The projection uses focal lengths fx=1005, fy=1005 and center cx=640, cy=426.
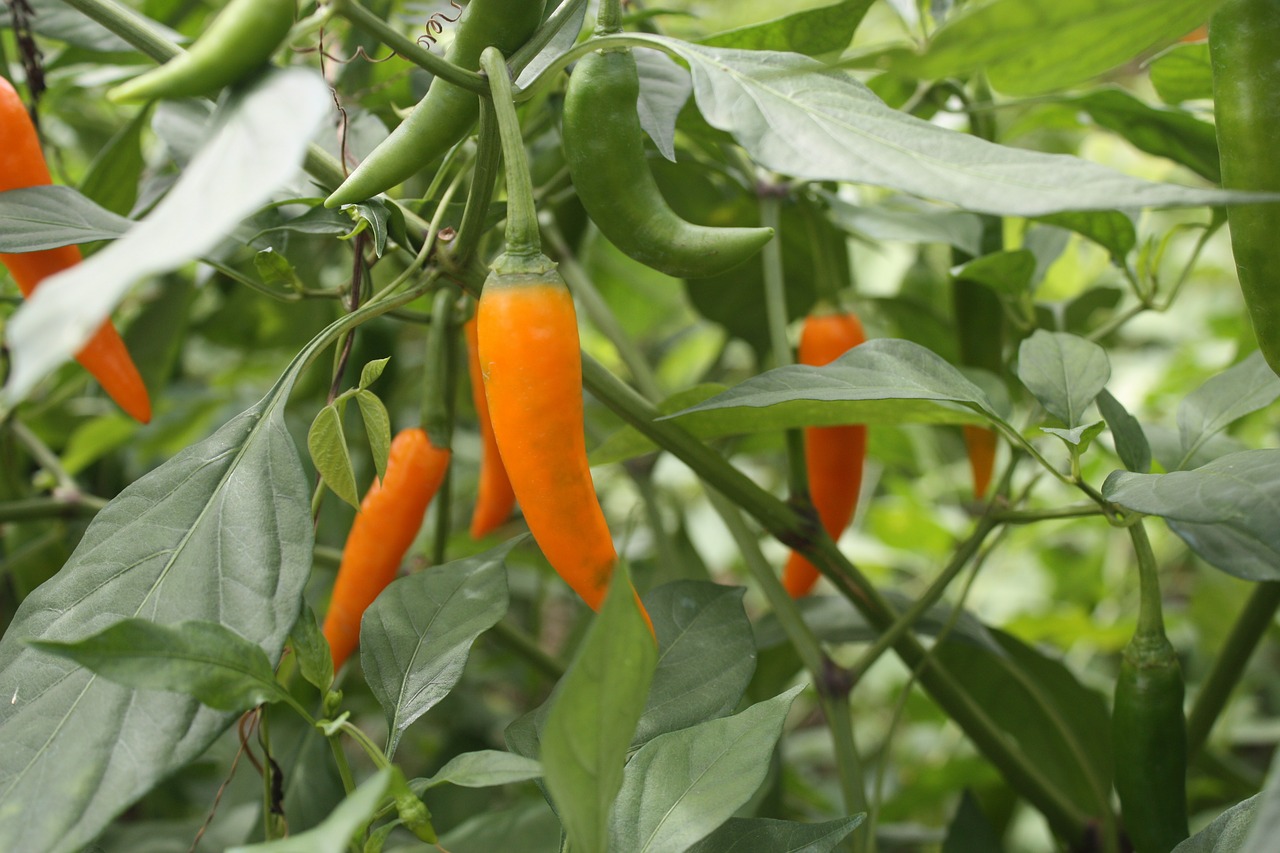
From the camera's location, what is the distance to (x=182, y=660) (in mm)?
361

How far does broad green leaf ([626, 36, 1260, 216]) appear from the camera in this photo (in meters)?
0.32

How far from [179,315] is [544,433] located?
553mm

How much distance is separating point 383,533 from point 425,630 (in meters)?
0.12

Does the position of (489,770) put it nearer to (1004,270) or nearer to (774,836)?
(774,836)

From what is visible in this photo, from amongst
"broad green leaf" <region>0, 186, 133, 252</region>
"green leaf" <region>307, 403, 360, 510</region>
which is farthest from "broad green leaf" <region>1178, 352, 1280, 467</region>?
"broad green leaf" <region>0, 186, 133, 252</region>

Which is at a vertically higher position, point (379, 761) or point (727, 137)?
point (727, 137)

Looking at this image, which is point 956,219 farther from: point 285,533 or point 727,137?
point 285,533

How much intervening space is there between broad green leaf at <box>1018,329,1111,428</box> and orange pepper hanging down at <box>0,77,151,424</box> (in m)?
0.50

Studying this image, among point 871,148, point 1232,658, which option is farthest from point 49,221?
point 1232,658

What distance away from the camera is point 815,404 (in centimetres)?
51

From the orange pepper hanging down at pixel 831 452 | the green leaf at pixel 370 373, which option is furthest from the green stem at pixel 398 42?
the orange pepper hanging down at pixel 831 452

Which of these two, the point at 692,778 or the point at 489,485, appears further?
the point at 489,485

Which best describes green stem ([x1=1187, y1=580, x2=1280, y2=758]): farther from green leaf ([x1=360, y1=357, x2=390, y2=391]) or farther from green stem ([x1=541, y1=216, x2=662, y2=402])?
green leaf ([x1=360, y1=357, x2=390, y2=391])

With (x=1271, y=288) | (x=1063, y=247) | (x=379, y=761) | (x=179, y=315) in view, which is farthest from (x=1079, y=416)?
(x=179, y=315)
